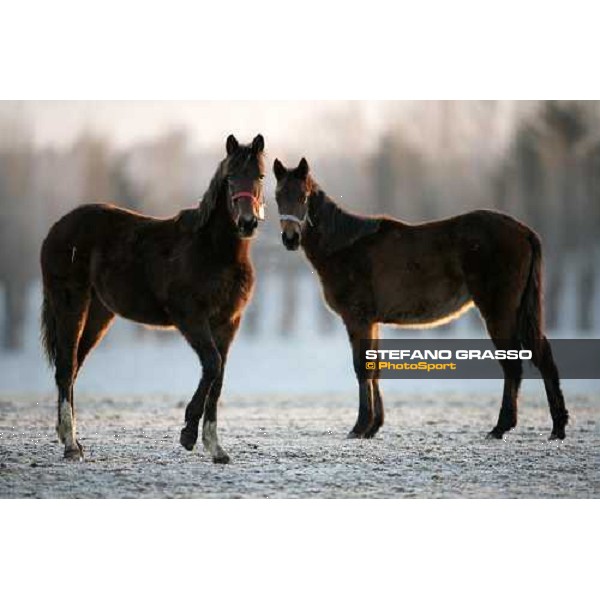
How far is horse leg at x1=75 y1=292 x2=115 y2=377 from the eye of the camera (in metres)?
6.78

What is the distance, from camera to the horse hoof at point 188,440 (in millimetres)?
6121

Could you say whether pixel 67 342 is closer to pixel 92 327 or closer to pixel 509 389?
pixel 92 327

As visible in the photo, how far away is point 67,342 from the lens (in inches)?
259

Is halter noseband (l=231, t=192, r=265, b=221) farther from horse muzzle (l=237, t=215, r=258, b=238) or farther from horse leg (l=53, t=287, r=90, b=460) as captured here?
horse leg (l=53, t=287, r=90, b=460)

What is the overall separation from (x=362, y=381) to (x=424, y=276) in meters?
0.90

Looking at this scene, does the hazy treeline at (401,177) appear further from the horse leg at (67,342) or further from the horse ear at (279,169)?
the horse leg at (67,342)

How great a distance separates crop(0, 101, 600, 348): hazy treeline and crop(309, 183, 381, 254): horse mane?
7.6 inches

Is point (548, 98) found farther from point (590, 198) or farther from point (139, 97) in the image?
point (139, 97)

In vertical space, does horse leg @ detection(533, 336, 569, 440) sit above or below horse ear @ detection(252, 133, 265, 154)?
below

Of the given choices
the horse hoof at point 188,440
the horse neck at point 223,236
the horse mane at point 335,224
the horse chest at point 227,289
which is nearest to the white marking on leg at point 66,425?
the horse hoof at point 188,440

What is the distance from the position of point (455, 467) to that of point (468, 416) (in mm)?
1492

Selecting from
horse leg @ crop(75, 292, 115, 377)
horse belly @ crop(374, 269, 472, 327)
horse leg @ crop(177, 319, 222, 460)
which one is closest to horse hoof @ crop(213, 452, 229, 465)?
horse leg @ crop(177, 319, 222, 460)

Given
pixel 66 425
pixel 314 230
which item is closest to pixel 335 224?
pixel 314 230

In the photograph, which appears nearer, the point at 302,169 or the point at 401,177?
the point at 302,169
